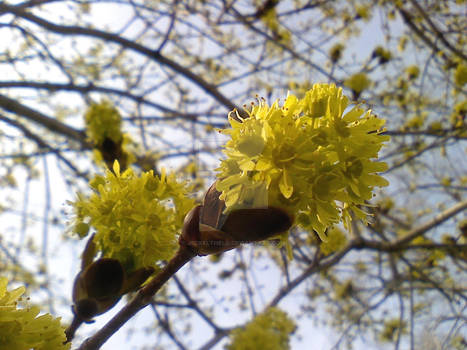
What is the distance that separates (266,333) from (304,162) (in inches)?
88.3

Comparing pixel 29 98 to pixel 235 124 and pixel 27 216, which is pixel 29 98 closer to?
pixel 27 216

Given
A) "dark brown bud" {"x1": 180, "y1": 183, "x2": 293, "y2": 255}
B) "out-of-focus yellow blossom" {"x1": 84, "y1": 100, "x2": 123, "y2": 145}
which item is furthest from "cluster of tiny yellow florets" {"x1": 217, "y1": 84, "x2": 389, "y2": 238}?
"out-of-focus yellow blossom" {"x1": 84, "y1": 100, "x2": 123, "y2": 145}

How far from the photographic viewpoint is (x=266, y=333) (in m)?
2.83

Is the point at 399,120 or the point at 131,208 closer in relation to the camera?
the point at 131,208

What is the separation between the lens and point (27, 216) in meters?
3.86

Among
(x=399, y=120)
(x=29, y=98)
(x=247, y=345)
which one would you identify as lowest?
(x=247, y=345)

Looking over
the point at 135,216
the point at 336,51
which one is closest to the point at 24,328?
the point at 135,216

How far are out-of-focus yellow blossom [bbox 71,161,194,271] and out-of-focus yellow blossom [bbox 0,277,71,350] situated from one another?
0.27 m

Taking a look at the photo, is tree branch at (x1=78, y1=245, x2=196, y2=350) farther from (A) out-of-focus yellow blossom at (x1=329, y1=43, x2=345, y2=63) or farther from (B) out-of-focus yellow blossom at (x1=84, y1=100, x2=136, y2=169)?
(A) out-of-focus yellow blossom at (x1=329, y1=43, x2=345, y2=63)

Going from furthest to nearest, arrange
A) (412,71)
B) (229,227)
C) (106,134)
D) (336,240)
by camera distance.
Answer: (412,71) → (336,240) → (106,134) → (229,227)

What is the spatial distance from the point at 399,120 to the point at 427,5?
135cm

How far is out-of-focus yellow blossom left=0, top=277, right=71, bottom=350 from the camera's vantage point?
86cm

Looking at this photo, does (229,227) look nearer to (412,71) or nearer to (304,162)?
(304,162)

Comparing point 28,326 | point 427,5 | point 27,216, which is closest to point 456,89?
point 427,5
